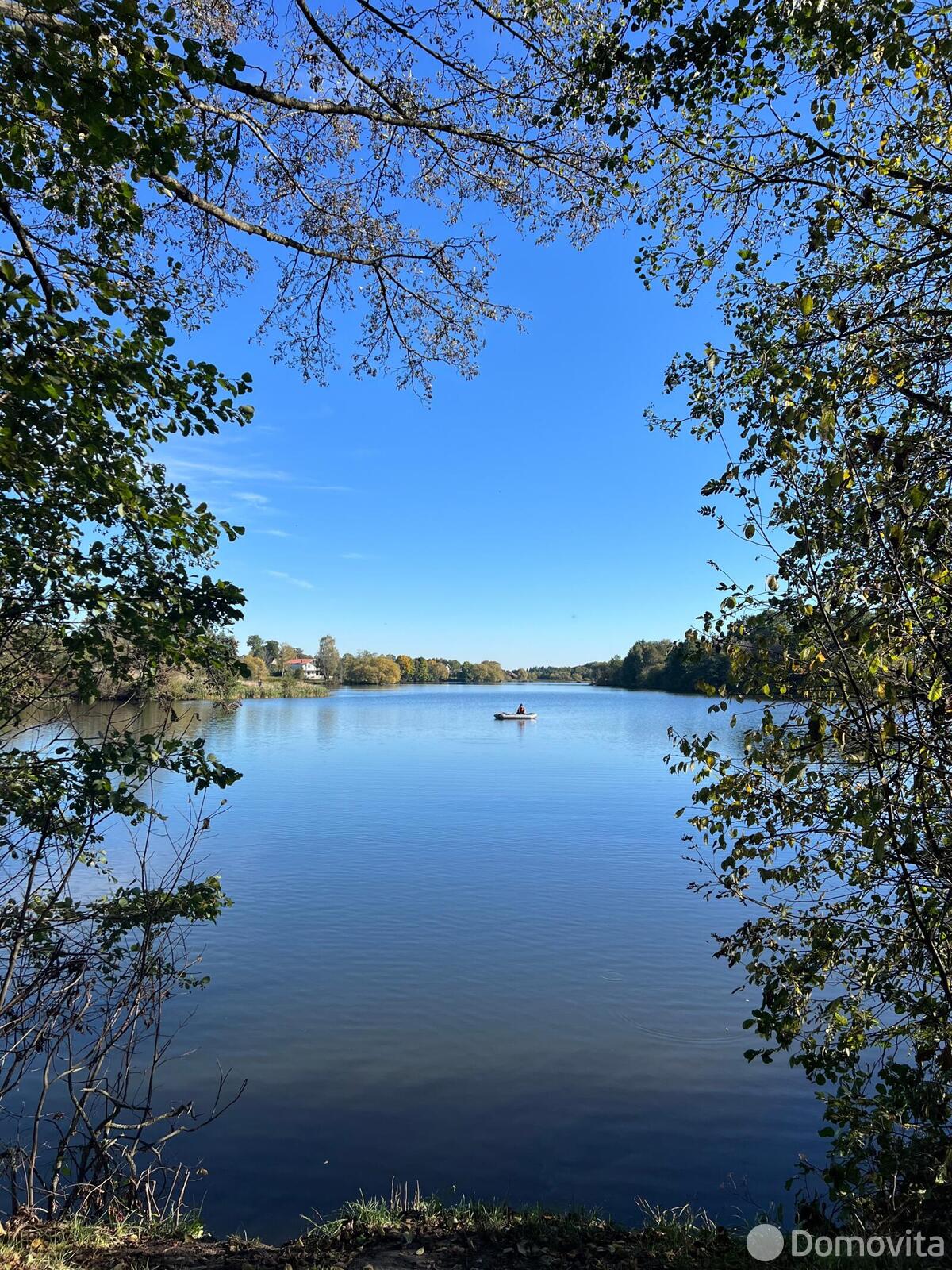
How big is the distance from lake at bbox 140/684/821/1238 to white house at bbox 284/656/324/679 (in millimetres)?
113743

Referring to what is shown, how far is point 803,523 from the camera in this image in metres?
2.99

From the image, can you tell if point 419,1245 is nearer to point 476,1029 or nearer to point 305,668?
point 476,1029

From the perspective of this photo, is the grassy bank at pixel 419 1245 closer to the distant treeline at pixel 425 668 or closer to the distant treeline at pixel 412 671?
the distant treeline at pixel 425 668

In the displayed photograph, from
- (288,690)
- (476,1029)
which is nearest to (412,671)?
(288,690)

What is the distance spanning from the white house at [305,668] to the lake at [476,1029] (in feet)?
373

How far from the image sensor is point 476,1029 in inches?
318

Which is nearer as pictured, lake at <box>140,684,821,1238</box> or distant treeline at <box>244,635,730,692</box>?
lake at <box>140,684,821,1238</box>

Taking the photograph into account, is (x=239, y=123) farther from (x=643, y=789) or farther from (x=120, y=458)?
(x=643, y=789)

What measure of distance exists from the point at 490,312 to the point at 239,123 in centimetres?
286

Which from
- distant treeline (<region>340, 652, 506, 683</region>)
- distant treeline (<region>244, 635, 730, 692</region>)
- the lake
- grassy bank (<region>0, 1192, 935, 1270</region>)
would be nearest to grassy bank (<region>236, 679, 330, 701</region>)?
distant treeline (<region>244, 635, 730, 692</region>)

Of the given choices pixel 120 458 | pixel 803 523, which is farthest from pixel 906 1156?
pixel 120 458

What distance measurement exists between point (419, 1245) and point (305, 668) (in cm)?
14286

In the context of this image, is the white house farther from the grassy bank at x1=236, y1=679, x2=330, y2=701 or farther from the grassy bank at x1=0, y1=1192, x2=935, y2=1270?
the grassy bank at x1=0, y1=1192, x2=935, y2=1270

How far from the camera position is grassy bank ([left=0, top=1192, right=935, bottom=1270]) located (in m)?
3.77
